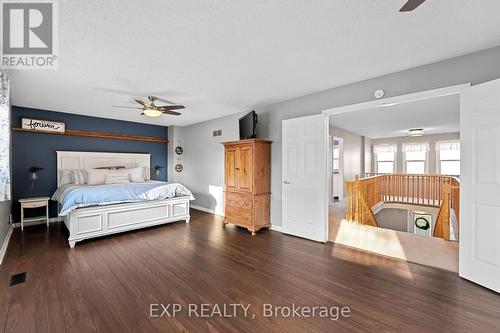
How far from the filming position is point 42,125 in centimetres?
485

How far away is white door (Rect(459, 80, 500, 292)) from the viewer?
2244 mm

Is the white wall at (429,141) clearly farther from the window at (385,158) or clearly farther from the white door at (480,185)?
the white door at (480,185)

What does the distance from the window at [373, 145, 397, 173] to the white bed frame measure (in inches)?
359

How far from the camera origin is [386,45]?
7.61 ft

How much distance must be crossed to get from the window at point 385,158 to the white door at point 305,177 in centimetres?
799

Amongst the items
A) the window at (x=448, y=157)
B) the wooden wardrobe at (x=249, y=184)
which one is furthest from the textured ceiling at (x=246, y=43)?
the window at (x=448, y=157)

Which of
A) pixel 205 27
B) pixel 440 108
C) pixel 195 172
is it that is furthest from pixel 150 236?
pixel 440 108

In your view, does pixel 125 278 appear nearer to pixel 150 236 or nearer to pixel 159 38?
pixel 150 236

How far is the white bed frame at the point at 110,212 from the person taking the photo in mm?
3597

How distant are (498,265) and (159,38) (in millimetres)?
4055

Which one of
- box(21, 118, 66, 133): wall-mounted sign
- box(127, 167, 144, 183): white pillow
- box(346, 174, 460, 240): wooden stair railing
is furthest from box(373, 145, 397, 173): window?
box(21, 118, 66, 133): wall-mounted sign

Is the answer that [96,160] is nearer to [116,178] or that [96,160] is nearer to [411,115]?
[116,178]

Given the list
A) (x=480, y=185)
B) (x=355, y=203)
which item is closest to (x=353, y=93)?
(x=480, y=185)

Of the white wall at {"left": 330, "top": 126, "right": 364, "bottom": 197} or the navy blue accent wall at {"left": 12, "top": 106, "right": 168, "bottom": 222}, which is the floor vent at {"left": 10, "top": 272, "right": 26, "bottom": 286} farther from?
the white wall at {"left": 330, "top": 126, "right": 364, "bottom": 197}
